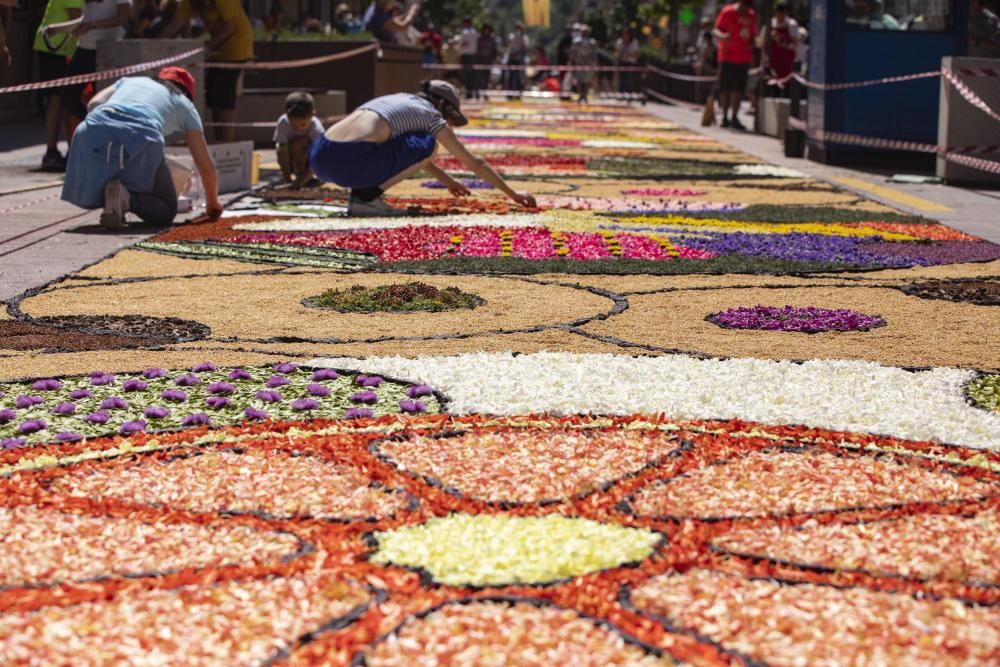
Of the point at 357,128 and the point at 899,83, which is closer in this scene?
the point at 357,128

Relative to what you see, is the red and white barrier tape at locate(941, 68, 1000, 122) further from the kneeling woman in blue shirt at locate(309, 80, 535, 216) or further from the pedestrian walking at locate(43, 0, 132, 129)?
the pedestrian walking at locate(43, 0, 132, 129)

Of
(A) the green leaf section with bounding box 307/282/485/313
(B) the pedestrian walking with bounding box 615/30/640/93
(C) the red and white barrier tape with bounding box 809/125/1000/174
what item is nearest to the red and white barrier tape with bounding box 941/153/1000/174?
(C) the red and white barrier tape with bounding box 809/125/1000/174

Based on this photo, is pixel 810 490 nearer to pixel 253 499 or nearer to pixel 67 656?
pixel 253 499

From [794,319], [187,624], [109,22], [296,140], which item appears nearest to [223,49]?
[109,22]

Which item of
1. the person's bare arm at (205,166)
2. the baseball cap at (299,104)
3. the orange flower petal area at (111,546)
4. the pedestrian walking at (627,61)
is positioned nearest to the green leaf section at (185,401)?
the orange flower petal area at (111,546)

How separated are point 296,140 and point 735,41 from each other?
11950mm

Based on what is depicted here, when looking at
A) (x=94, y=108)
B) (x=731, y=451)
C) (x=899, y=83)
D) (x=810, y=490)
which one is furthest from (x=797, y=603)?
(x=899, y=83)

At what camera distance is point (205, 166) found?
30.3 ft

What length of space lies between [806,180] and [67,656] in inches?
471

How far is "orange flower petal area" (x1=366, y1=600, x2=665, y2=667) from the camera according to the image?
248 cm

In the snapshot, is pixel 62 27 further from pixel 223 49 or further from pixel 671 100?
pixel 671 100

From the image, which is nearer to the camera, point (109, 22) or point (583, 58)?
point (109, 22)

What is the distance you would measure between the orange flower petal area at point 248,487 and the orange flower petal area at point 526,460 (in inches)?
7.4

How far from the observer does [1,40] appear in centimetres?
1097
